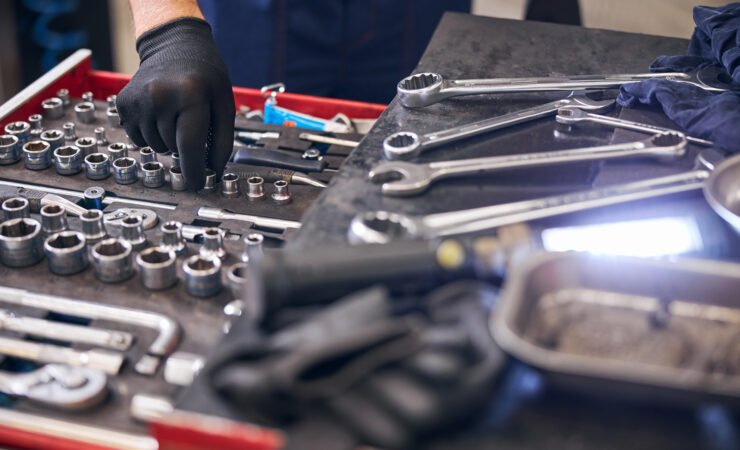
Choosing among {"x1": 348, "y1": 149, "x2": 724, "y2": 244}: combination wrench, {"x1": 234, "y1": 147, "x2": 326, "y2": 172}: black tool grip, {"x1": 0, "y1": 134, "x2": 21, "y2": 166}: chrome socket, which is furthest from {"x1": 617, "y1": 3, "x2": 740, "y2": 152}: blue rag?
{"x1": 0, "y1": 134, "x2": 21, "y2": 166}: chrome socket

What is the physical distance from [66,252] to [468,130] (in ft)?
2.13

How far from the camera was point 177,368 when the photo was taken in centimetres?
80

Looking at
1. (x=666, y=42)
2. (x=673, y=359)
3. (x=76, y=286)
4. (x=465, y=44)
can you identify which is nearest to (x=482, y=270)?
(x=673, y=359)

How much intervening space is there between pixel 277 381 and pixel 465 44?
1.23 metres

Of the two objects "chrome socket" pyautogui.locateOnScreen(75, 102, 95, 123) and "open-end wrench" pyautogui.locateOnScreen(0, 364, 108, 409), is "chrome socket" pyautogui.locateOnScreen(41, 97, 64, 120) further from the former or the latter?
"open-end wrench" pyautogui.locateOnScreen(0, 364, 108, 409)

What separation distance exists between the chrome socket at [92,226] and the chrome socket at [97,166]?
0.22 meters

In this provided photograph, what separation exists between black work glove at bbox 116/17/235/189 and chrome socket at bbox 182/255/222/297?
288 millimetres

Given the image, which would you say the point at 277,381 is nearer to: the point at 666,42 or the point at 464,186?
the point at 464,186

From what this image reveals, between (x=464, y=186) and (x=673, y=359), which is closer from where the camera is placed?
(x=673, y=359)

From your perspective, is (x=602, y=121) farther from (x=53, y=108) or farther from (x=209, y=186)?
(x=53, y=108)

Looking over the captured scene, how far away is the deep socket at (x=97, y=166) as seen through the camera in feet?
4.13

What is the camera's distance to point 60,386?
80cm

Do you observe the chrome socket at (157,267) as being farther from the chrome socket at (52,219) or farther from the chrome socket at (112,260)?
the chrome socket at (52,219)

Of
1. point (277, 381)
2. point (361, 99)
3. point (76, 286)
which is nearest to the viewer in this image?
point (277, 381)
